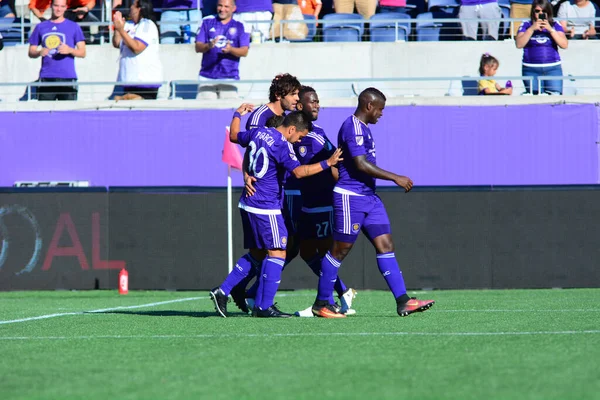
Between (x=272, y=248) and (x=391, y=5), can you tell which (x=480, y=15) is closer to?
(x=391, y=5)

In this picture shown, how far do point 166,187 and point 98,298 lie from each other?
2.53 m

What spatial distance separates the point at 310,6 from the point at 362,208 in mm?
11399

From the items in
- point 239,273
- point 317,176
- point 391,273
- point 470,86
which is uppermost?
point 470,86

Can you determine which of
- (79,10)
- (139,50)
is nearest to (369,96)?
(139,50)

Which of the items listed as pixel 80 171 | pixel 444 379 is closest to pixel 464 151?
pixel 80 171

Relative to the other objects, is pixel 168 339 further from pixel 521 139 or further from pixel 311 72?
pixel 311 72

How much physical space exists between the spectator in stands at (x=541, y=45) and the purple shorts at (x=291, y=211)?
784 centimetres

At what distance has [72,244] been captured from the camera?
16000mm

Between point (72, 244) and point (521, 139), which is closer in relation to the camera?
point (72, 244)

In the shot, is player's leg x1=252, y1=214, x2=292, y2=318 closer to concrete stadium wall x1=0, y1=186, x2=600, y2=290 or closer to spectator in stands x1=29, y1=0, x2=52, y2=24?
concrete stadium wall x1=0, y1=186, x2=600, y2=290

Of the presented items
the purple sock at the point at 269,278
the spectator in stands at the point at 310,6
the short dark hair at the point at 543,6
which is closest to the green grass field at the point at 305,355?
the purple sock at the point at 269,278

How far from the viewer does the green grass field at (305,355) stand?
5.34m

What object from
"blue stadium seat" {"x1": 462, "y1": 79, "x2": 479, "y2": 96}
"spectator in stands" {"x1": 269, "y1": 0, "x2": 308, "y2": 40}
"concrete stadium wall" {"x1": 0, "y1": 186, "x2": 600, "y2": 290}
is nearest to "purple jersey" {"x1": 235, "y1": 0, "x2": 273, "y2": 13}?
"spectator in stands" {"x1": 269, "y1": 0, "x2": 308, "y2": 40}

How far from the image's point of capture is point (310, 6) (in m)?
20.1
